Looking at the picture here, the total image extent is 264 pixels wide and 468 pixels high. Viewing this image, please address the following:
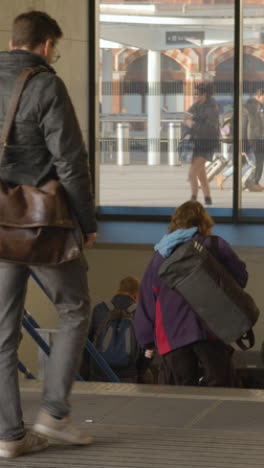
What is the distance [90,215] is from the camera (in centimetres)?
324

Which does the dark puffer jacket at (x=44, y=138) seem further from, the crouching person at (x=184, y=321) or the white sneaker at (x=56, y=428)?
the crouching person at (x=184, y=321)

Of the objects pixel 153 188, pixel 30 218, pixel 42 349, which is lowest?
pixel 42 349

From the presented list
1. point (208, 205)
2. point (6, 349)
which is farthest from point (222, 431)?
point (208, 205)

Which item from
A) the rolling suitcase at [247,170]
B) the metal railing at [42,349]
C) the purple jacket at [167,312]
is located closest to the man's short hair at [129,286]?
the metal railing at [42,349]

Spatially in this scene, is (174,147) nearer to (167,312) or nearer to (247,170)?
(247,170)

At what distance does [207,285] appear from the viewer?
508 cm

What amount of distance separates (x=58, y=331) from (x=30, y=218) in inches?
19.1

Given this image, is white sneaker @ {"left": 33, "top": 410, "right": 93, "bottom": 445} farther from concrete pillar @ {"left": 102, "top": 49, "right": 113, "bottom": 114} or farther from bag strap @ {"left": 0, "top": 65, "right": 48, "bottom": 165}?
concrete pillar @ {"left": 102, "top": 49, "right": 113, "bottom": 114}

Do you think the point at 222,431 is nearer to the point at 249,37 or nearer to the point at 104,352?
the point at 104,352

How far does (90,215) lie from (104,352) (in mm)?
3608

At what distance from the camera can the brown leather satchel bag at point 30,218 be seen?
10.2ft

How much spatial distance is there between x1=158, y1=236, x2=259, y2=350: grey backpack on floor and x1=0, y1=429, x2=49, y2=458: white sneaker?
189 centimetres

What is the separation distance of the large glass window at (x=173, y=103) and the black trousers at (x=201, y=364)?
5.54 meters

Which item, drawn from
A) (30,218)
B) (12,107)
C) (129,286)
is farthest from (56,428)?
(129,286)
